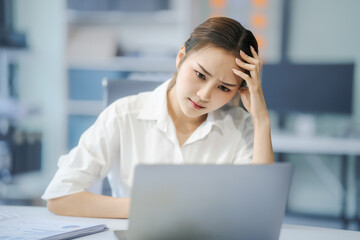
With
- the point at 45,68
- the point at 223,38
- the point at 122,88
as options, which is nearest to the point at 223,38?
the point at 223,38

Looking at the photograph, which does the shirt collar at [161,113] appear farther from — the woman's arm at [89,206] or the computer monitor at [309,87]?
the computer monitor at [309,87]

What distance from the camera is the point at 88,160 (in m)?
1.08

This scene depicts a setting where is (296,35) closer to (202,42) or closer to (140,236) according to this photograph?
(202,42)

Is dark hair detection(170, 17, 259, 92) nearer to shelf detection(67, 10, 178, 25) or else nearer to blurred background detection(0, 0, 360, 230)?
blurred background detection(0, 0, 360, 230)

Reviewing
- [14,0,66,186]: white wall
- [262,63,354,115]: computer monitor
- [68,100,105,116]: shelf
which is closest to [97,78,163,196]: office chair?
[262,63,354,115]: computer monitor

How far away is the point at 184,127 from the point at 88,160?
0.33m

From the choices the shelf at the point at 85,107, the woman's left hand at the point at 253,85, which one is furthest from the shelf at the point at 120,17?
the woman's left hand at the point at 253,85

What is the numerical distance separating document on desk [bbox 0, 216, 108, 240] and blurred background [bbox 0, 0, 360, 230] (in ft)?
6.96

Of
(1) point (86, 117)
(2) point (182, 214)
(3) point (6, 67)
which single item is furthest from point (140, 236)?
(3) point (6, 67)

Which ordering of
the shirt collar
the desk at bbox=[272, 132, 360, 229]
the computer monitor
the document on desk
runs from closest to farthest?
1. the document on desk
2. the shirt collar
3. the desk at bbox=[272, 132, 360, 229]
4. the computer monitor

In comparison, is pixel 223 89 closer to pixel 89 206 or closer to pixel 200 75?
pixel 200 75

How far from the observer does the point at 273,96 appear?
116 inches

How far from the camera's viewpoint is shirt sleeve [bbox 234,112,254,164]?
47.7 inches

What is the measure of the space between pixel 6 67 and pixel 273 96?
232 cm
